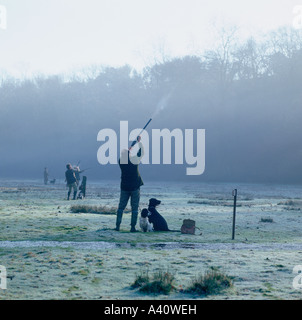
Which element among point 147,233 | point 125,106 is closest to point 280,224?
point 147,233

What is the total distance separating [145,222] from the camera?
1667 cm

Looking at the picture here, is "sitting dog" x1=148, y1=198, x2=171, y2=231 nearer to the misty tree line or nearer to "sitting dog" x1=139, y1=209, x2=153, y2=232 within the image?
"sitting dog" x1=139, y1=209, x2=153, y2=232

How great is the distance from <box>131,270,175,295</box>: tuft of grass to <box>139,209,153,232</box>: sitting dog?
7.37m

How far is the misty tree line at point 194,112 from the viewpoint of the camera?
84.7 meters

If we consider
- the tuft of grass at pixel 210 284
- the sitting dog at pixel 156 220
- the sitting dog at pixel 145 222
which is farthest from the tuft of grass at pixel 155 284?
the sitting dog at pixel 156 220

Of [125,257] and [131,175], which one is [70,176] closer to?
[131,175]

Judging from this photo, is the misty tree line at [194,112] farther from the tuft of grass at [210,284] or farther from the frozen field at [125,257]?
the tuft of grass at [210,284]

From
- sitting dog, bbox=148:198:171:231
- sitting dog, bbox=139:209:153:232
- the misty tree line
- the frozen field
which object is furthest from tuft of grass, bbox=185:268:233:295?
the misty tree line

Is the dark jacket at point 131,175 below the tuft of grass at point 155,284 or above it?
above

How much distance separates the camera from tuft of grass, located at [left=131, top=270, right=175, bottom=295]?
28.2 ft

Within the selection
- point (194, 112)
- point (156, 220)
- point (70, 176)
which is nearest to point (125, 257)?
point (156, 220)

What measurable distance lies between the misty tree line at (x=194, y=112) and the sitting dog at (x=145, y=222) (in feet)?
208
